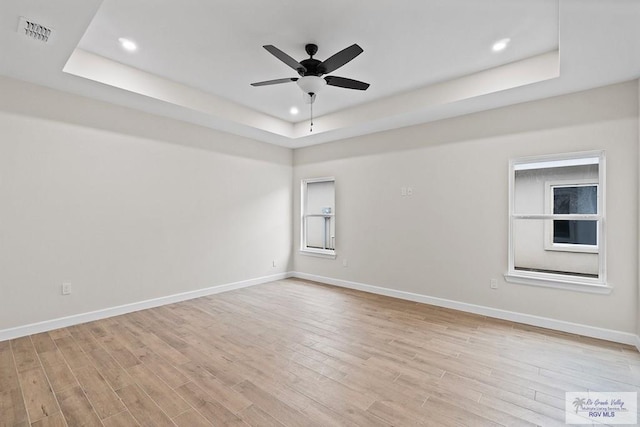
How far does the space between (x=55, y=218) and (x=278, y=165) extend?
353 centimetres

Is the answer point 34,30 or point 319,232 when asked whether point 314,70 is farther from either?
point 319,232

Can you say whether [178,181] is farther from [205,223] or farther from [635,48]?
[635,48]

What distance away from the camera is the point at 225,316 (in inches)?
150

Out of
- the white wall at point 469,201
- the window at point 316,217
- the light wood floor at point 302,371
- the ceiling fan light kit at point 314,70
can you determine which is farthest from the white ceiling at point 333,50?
the light wood floor at point 302,371

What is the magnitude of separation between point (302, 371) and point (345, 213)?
10.6 ft

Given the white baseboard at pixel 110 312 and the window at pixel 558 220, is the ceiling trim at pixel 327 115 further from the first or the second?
the white baseboard at pixel 110 312

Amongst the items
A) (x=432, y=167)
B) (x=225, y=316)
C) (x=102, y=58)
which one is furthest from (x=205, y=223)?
(x=432, y=167)

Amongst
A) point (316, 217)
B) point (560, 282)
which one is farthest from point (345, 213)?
point (560, 282)

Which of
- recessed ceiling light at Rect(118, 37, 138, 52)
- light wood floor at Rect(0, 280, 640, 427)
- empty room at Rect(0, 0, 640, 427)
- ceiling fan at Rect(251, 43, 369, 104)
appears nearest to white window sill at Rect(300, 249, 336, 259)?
empty room at Rect(0, 0, 640, 427)

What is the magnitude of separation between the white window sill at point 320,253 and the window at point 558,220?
9.29 feet

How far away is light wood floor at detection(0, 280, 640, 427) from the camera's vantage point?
76.7 inches

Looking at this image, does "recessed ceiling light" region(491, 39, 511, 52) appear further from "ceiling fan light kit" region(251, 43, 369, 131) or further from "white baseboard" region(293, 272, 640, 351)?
"white baseboard" region(293, 272, 640, 351)

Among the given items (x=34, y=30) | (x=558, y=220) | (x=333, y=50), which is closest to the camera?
(x=34, y=30)

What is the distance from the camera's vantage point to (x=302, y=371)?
248 centimetres
